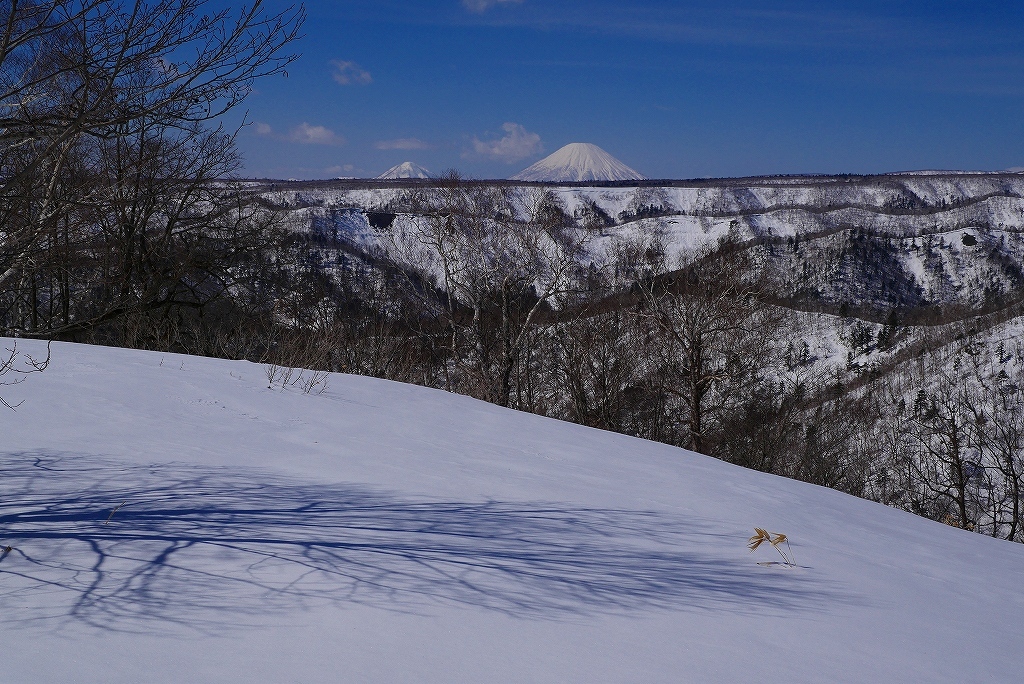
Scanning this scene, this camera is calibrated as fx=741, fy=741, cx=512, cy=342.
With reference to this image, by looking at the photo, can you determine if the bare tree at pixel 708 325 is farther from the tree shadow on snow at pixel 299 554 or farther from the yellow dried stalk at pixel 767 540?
the tree shadow on snow at pixel 299 554

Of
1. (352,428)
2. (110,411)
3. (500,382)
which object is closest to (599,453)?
(352,428)

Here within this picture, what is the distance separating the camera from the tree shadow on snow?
2742mm

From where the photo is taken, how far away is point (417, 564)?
3312 millimetres

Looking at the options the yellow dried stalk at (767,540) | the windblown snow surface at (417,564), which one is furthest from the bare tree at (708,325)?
the yellow dried stalk at (767,540)

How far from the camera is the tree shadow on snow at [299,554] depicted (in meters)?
2.74

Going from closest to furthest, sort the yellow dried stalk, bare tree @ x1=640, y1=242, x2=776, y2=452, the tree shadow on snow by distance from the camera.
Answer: the tree shadow on snow
the yellow dried stalk
bare tree @ x1=640, y1=242, x2=776, y2=452

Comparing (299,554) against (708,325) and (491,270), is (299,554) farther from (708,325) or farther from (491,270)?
(708,325)

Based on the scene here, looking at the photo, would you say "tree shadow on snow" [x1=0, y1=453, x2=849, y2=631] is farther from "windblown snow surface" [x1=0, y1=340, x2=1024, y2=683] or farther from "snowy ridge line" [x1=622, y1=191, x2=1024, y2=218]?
"snowy ridge line" [x1=622, y1=191, x2=1024, y2=218]

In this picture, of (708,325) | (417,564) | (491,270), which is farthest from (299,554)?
(708,325)

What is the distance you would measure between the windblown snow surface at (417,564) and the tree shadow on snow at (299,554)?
0.01m

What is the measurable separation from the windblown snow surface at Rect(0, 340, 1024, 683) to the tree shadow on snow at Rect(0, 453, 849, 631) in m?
0.01

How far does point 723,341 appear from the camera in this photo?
73.8 ft

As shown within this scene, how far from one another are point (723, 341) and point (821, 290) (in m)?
73.4

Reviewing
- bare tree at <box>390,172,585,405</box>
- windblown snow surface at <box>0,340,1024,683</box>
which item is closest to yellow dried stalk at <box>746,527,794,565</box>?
windblown snow surface at <box>0,340,1024,683</box>
